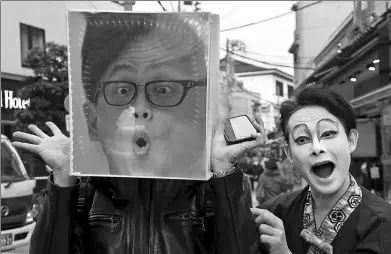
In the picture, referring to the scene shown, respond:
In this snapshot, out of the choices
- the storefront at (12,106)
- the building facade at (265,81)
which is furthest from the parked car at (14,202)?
the building facade at (265,81)

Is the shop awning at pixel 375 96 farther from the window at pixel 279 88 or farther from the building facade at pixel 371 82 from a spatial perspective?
the window at pixel 279 88

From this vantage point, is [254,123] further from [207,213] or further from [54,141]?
[54,141]

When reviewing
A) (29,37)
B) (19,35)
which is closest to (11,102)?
(19,35)

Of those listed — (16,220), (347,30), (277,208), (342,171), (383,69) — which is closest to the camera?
(342,171)

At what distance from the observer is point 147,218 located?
1762mm

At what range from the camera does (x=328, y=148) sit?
76.7 inches

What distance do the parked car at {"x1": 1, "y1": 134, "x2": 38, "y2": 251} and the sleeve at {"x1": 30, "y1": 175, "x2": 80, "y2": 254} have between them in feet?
17.5

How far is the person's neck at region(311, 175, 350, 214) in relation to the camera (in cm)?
198

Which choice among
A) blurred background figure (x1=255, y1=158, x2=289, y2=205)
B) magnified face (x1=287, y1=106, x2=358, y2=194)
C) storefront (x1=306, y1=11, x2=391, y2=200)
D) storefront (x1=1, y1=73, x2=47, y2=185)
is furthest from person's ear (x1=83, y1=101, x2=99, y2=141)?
storefront (x1=1, y1=73, x2=47, y2=185)

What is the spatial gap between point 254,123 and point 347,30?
1710cm

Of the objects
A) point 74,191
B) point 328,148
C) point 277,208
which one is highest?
point 328,148

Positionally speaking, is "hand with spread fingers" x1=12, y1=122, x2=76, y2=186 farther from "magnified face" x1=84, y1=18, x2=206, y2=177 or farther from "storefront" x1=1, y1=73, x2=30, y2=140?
"storefront" x1=1, y1=73, x2=30, y2=140

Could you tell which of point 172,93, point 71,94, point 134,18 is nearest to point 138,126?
point 172,93

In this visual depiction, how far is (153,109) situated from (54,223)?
55 centimetres
